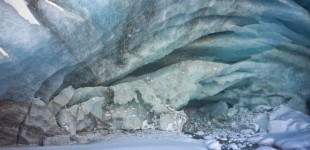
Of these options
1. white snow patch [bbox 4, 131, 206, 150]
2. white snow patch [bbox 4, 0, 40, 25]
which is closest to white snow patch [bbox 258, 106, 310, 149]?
white snow patch [bbox 4, 131, 206, 150]

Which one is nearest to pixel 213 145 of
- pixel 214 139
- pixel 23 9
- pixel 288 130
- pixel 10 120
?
pixel 214 139

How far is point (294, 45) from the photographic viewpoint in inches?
207

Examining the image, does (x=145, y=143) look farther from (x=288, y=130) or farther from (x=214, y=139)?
(x=288, y=130)

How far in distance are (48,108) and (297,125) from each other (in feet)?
13.7

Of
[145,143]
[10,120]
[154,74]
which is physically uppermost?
[154,74]

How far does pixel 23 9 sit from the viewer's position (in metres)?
3.14

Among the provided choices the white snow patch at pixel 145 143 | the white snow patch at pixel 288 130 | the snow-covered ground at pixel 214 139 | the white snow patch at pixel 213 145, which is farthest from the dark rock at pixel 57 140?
the white snow patch at pixel 288 130

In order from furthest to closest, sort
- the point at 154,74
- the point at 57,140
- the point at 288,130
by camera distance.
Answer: the point at 154,74
the point at 288,130
the point at 57,140

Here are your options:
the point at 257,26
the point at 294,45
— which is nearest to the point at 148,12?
the point at 257,26

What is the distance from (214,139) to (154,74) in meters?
1.56

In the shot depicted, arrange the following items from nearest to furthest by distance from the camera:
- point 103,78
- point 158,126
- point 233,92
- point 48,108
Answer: point 48,108, point 103,78, point 158,126, point 233,92

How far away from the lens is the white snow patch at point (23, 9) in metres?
3.08

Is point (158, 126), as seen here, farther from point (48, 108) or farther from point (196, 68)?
point (48, 108)

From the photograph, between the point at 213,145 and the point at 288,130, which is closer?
the point at 213,145
